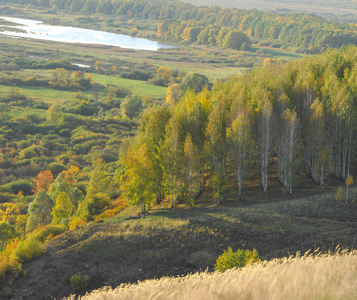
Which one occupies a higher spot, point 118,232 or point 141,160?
point 141,160

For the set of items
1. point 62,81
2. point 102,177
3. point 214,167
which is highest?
point 62,81

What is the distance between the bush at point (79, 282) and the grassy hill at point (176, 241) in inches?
10.4

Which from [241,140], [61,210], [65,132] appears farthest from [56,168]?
[241,140]

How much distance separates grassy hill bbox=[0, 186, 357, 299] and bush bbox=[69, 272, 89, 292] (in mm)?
264

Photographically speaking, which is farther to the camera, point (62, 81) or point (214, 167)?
point (62, 81)

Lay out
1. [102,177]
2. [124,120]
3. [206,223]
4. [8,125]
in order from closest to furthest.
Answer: [206,223] → [102,177] → [8,125] → [124,120]

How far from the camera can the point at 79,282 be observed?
913 inches

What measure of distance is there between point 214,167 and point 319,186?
13.1 metres

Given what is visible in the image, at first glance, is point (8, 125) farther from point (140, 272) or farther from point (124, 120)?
point (140, 272)

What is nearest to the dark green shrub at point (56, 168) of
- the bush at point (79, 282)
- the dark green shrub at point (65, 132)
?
the dark green shrub at point (65, 132)

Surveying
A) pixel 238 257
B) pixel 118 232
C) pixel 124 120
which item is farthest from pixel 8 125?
pixel 238 257

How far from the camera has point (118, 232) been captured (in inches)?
1224

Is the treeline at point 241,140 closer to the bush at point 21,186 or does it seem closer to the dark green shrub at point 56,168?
the bush at point 21,186

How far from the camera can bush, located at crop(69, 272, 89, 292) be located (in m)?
22.9
